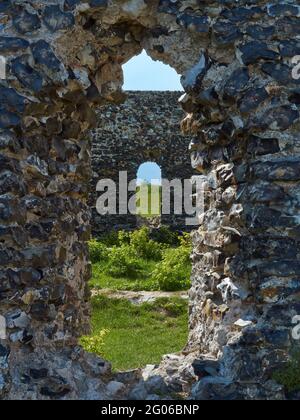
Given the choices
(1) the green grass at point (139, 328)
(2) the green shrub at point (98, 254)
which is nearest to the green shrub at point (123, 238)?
(2) the green shrub at point (98, 254)

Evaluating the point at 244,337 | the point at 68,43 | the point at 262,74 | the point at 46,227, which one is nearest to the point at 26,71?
the point at 68,43

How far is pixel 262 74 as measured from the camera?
142 inches

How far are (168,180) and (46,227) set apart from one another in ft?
38.5

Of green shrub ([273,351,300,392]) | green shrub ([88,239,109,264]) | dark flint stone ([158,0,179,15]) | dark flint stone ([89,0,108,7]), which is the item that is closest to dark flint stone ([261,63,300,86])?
dark flint stone ([158,0,179,15])

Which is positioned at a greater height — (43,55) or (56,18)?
(56,18)

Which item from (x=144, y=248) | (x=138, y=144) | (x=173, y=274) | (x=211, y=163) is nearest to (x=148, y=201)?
(x=138, y=144)

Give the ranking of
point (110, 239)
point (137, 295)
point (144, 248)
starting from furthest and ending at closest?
point (110, 239) < point (144, 248) < point (137, 295)

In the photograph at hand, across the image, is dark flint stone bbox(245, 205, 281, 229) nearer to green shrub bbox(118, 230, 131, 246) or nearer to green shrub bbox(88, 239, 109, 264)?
green shrub bbox(88, 239, 109, 264)

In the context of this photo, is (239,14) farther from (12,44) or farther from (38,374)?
(38,374)

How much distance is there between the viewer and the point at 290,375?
10.8 ft

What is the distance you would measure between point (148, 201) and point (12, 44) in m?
16.4

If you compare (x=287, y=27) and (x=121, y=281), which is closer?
(x=287, y=27)

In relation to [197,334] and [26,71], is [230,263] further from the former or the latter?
[26,71]

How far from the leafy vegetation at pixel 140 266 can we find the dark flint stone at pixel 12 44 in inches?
233
